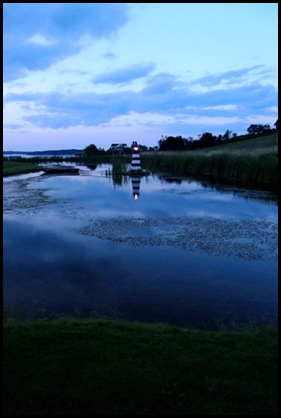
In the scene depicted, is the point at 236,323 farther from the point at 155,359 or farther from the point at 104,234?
the point at 104,234

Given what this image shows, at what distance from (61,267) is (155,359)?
3.69 metres

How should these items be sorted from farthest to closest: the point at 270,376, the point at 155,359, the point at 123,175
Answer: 1. the point at 123,175
2. the point at 155,359
3. the point at 270,376

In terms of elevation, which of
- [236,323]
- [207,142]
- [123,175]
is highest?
[207,142]

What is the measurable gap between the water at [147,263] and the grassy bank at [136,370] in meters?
0.80

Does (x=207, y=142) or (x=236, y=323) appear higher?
(x=207, y=142)

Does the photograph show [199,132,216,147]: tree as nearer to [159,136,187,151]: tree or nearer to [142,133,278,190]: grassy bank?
[159,136,187,151]: tree

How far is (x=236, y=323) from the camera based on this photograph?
13.4ft

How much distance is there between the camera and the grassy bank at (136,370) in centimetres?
229

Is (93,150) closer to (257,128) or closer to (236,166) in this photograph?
(257,128)

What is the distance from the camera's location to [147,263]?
6371mm

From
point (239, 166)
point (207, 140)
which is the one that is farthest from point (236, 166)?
point (207, 140)

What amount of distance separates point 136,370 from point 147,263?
3.71 m

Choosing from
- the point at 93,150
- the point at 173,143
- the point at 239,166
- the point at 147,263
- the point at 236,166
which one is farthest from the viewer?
the point at 93,150

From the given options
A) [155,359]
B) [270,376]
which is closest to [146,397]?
[155,359]
